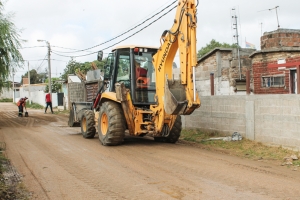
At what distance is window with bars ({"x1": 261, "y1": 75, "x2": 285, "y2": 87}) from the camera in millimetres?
14059

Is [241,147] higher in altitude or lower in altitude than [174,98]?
lower

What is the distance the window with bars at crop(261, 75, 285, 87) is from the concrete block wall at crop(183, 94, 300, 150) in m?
3.34

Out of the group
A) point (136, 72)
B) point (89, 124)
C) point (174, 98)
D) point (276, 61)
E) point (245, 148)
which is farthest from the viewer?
point (276, 61)

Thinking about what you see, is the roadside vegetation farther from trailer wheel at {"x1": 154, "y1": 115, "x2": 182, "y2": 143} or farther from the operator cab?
trailer wheel at {"x1": 154, "y1": 115, "x2": 182, "y2": 143}

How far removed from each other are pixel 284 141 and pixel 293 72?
17.3 feet

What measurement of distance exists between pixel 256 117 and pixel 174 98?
2.83 m

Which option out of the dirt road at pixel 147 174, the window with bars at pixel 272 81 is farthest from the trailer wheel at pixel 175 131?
the window with bars at pixel 272 81

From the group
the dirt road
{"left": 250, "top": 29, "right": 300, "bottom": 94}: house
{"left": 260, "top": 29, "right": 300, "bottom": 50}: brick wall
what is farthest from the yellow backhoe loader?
{"left": 260, "top": 29, "right": 300, "bottom": 50}: brick wall

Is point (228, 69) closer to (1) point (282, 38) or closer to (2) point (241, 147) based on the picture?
(1) point (282, 38)

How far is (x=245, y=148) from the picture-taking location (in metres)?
9.91

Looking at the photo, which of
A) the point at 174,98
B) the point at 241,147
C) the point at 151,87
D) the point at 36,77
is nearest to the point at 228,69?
the point at 151,87

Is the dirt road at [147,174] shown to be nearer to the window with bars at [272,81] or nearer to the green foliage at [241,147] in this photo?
the green foliage at [241,147]

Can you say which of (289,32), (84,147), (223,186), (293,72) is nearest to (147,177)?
(223,186)

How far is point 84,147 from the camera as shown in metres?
10.4
